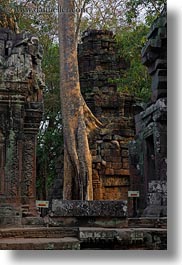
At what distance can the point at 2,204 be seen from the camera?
24.7ft

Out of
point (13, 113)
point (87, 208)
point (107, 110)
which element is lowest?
point (87, 208)

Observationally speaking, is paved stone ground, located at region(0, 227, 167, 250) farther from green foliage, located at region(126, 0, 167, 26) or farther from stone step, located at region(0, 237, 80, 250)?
green foliage, located at region(126, 0, 167, 26)

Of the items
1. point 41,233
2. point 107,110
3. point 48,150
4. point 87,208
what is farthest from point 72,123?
point 48,150

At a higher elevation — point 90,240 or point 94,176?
point 94,176

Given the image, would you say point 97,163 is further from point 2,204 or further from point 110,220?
point 110,220

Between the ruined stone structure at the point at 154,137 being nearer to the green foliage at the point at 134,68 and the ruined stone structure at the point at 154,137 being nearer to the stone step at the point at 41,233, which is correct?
the stone step at the point at 41,233

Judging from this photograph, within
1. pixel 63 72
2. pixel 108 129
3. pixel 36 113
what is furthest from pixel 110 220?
pixel 108 129

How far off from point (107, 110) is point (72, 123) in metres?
5.34

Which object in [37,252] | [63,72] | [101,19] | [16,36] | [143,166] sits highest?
[101,19]

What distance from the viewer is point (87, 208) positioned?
591cm

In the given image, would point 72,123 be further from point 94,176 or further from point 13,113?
point 94,176

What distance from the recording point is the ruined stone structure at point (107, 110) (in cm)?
1156

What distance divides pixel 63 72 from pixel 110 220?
8.90ft

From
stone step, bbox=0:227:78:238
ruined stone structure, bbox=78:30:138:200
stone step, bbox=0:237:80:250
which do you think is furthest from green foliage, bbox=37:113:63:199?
stone step, bbox=0:237:80:250
